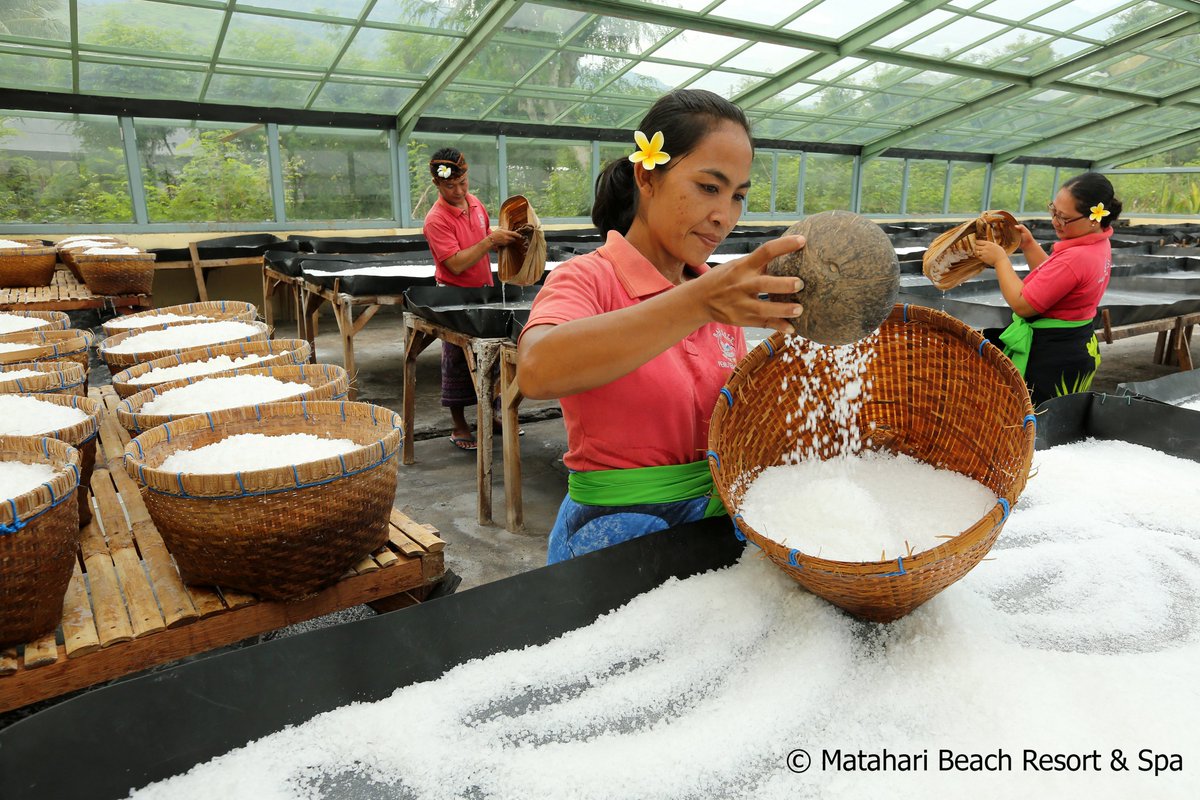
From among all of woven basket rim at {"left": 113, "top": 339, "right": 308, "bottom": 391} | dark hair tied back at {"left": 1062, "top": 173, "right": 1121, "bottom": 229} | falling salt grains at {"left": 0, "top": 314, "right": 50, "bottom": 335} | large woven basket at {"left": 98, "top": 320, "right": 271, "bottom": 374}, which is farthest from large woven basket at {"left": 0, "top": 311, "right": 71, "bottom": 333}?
dark hair tied back at {"left": 1062, "top": 173, "right": 1121, "bottom": 229}

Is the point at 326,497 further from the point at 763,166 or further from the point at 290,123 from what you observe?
the point at 763,166

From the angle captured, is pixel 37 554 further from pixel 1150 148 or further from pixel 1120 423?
pixel 1150 148

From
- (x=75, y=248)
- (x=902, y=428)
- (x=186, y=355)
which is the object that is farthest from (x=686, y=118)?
(x=75, y=248)

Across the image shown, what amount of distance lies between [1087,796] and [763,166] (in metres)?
11.5

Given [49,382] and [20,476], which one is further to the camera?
[49,382]

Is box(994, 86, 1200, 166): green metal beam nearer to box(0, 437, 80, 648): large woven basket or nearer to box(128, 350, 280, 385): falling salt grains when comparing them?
→ box(128, 350, 280, 385): falling salt grains

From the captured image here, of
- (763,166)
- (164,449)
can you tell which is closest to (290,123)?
(763,166)

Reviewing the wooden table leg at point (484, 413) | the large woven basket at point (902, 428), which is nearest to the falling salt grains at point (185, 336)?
the wooden table leg at point (484, 413)

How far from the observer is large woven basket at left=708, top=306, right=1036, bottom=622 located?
2.93ft

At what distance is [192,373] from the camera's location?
1.89 meters

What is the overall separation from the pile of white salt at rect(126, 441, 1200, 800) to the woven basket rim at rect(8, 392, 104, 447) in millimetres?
844

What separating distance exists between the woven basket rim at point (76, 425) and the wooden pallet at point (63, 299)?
2666mm

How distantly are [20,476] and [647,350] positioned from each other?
109 centimetres

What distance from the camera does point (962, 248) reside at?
1.70 meters
